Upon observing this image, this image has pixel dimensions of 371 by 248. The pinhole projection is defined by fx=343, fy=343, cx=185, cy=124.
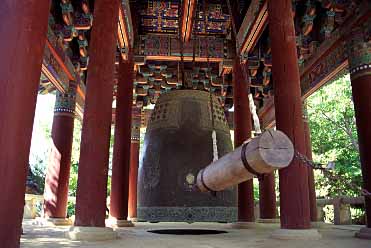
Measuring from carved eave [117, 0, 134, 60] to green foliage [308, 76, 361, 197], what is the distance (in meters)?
11.3

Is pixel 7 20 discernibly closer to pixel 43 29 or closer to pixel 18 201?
pixel 43 29

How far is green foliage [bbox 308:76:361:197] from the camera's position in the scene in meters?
15.9

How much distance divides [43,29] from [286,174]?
3.78 m

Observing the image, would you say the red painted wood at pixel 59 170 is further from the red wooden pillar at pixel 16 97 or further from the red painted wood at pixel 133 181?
the red wooden pillar at pixel 16 97

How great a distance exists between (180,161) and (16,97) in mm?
2073

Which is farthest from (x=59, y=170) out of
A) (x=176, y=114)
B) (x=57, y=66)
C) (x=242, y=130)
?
(x=176, y=114)

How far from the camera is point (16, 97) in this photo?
282 centimetres

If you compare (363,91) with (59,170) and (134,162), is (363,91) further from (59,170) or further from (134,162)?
(134,162)

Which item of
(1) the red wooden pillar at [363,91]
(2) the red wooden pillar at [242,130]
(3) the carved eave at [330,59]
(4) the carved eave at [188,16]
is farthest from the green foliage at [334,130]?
(4) the carved eave at [188,16]

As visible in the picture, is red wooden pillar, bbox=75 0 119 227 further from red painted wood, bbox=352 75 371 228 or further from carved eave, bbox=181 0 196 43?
red painted wood, bbox=352 75 371 228

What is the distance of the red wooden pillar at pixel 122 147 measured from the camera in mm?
7793

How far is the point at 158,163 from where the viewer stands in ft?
14.5

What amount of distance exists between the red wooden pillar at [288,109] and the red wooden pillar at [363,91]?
5.79 feet

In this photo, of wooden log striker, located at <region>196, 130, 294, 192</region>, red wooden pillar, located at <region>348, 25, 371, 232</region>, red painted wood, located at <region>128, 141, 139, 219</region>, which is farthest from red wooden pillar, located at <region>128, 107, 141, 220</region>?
wooden log striker, located at <region>196, 130, 294, 192</region>
